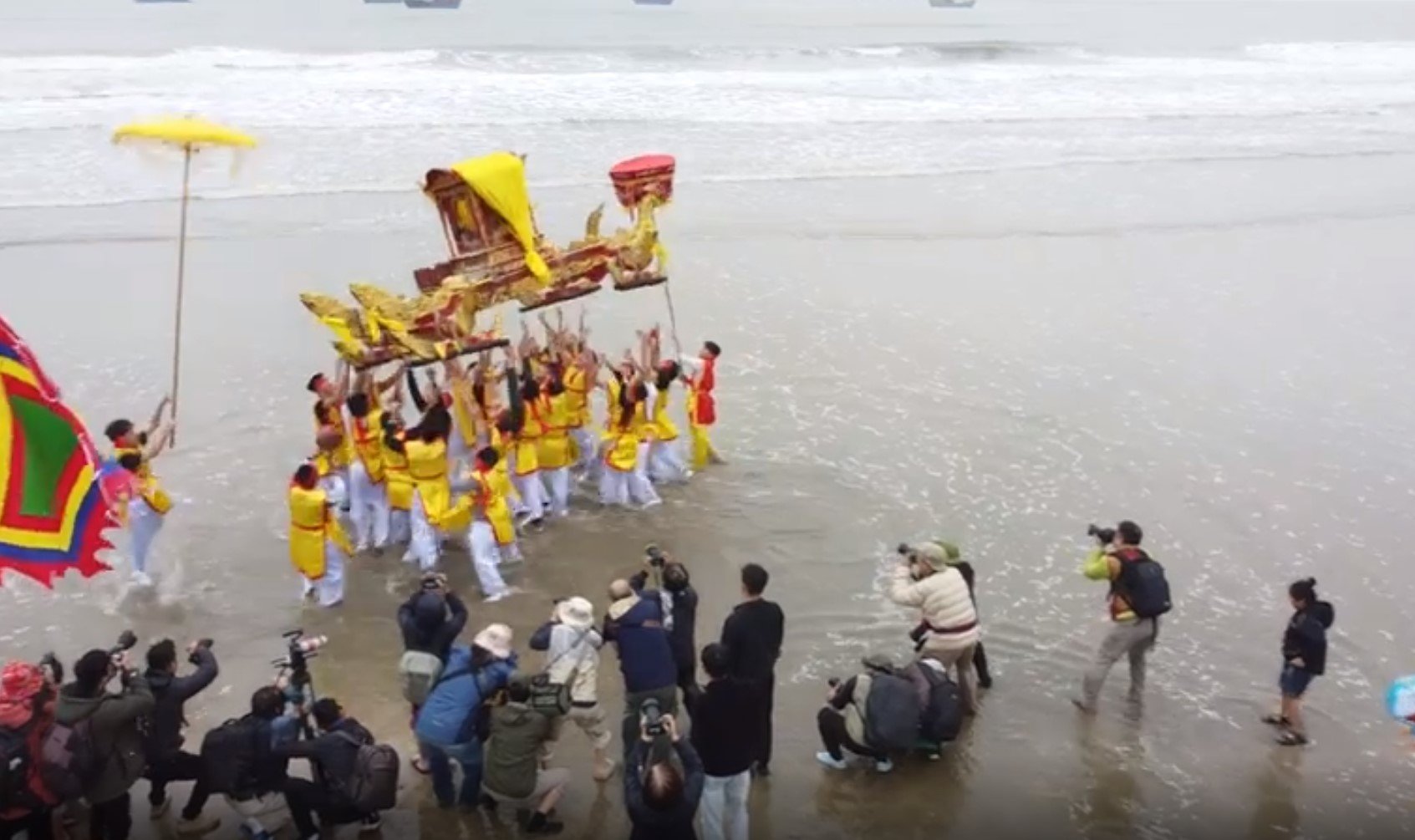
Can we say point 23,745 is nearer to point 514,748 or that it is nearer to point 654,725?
point 514,748

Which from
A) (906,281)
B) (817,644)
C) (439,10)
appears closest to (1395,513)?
(817,644)

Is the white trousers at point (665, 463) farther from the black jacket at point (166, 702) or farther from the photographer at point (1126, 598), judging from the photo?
the black jacket at point (166, 702)

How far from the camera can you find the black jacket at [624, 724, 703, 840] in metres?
5.84

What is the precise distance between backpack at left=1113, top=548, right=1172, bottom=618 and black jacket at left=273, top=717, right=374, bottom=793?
4.79 meters

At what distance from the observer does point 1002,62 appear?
170 ft

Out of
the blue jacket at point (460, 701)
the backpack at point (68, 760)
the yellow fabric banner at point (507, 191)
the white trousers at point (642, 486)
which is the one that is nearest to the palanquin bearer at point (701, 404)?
the white trousers at point (642, 486)

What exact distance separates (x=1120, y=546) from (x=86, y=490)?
20.7ft

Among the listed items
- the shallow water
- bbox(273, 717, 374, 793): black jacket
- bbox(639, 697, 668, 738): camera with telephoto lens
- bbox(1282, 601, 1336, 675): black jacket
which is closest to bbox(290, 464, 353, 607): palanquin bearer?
the shallow water

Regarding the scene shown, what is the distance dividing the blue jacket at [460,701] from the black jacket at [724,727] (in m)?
1.12

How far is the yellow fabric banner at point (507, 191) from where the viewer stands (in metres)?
9.70

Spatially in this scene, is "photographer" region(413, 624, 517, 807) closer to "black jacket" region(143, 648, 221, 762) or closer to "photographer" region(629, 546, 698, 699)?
"photographer" region(629, 546, 698, 699)

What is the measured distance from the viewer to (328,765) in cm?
646

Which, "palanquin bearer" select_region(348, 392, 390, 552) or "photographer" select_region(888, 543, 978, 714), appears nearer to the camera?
"photographer" select_region(888, 543, 978, 714)

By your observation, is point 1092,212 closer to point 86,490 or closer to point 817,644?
point 817,644
